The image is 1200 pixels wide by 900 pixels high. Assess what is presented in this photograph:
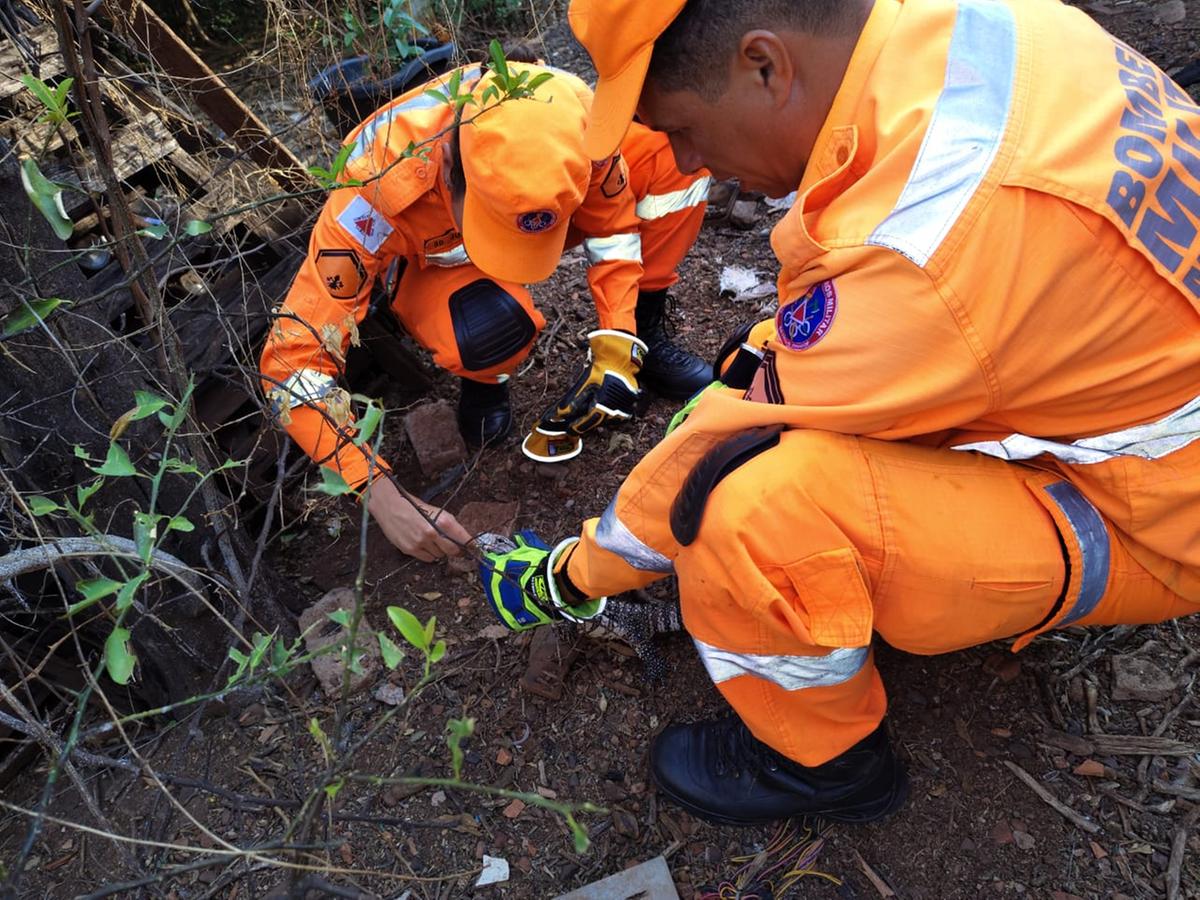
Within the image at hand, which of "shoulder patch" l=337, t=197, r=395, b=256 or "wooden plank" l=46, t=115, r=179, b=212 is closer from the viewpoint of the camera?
"wooden plank" l=46, t=115, r=179, b=212

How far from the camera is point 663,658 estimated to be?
201cm

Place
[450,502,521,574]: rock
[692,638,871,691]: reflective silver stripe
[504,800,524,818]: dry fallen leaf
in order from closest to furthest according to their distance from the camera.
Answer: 1. [692,638,871,691]: reflective silver stripe
2. [504,800,524,818]: dry fallen leaf
3. [450,502,521,574]: rock

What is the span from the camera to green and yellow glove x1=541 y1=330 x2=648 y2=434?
2660mm

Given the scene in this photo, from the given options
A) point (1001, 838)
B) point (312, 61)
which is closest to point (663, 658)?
point (1001, 838)

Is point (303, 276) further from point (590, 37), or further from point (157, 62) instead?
point (590, 37)

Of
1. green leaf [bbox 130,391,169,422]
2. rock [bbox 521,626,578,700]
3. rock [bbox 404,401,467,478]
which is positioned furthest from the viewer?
rock [bbox 404,401,467,478]

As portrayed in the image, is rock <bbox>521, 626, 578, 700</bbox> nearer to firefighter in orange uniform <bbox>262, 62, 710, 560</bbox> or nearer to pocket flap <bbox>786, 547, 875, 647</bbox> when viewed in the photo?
firefighter in orange uniform <bbox>262, 62, 710, 560</bbox>

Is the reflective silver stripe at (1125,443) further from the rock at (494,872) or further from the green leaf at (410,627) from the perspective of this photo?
the rock at (494,872)

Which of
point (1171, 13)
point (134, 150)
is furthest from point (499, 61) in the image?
point (1171, 13)

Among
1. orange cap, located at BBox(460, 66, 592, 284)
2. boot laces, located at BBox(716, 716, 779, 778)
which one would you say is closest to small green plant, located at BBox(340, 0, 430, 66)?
Result: orange cap, located at BBox(460, 66, 592, 284)

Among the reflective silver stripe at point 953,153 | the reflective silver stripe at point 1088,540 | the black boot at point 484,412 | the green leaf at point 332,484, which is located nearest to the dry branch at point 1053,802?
the reflective silver stripe at point 1088,540

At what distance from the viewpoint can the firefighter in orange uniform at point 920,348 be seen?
1.19 metres

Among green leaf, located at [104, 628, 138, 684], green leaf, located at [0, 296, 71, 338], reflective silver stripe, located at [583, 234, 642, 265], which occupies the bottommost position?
reflective silver stripe, located at [583, 234, 642, 265]

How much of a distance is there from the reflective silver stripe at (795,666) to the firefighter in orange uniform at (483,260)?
0.64 meters
